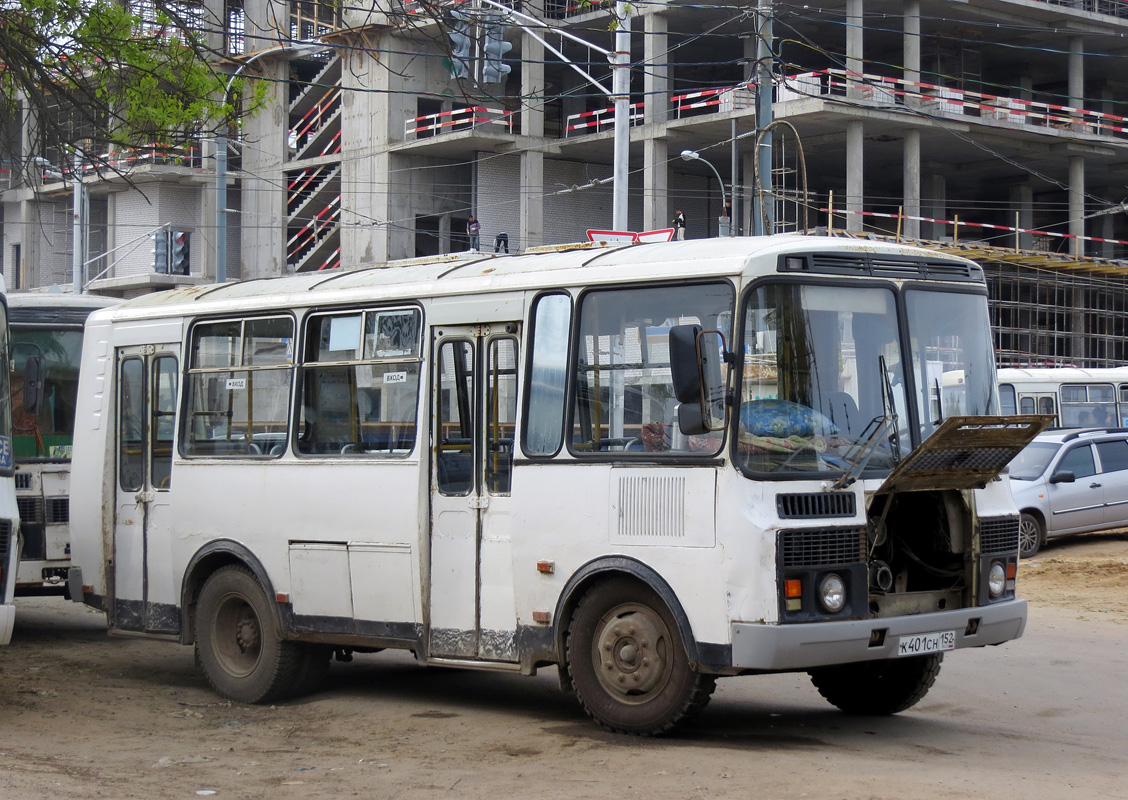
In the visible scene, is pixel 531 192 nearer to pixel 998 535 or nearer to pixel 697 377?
pixel 998 535

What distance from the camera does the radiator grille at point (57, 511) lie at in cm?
1373

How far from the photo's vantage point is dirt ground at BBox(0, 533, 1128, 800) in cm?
734

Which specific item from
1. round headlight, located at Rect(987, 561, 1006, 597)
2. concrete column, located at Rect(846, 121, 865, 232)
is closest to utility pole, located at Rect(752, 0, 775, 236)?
round headlight, located at Rect(987, 561, 1006, 597)

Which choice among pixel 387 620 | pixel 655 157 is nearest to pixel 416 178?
pixel 655 157

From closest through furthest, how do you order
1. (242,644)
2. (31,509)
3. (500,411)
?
(500,411)
(242,644)
(31,509)

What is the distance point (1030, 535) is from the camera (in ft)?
67.1

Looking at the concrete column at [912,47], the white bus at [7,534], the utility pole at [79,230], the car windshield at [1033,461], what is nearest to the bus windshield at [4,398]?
the white bus at [7,534]

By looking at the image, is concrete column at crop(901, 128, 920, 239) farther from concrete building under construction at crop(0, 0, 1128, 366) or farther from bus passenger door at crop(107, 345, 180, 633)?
bus passenger door at crop(107, 345, 180, 633)

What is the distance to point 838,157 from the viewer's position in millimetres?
47875

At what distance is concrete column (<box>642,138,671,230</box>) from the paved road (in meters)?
33.4

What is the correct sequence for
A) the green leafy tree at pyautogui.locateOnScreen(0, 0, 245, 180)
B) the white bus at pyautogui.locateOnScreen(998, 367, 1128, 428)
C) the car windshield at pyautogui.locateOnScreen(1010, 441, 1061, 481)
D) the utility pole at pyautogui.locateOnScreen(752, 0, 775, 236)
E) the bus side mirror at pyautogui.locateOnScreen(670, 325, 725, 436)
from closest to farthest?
the bus side mirror at pyautogui.locateOnScreen(670, 325, 725, 436) → the green leafy tree at pyautogui.locateOnScreen(0, 0, 245, 180) → the car windshield at pyautogui.locateOnScreen(1010, 441, 1061, 481) → the utility pole at pyautogui.locateOnScreen(752, 0, 775, 236) → the white bus at pyautogui.locateOnScreen(998, 367, 1128, 428)

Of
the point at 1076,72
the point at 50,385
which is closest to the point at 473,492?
the point at 50,385

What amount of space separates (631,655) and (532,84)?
39.9 m

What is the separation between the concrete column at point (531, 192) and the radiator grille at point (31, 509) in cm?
3592
